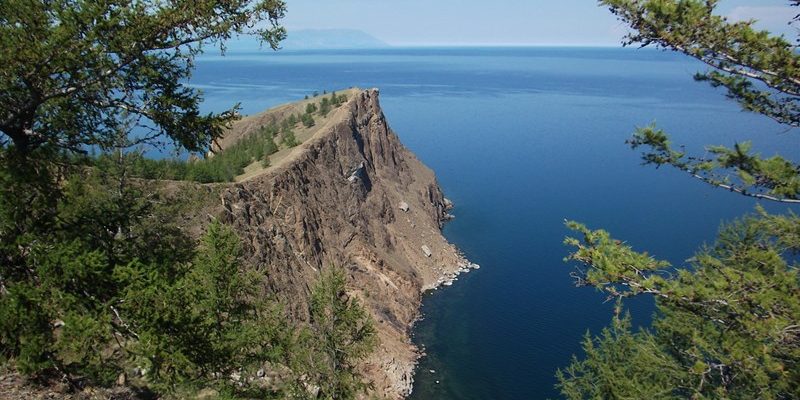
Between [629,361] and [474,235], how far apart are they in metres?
54.6

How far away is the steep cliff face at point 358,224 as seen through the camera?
142ft

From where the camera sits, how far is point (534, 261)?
69562mm

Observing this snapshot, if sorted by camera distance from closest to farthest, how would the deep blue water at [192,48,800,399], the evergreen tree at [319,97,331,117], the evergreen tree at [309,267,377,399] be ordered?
the evergreen tree at [309,267,377,399]
the deep blue water at [192,48,800,399]
the evergreen tree at [319,97,331,117]

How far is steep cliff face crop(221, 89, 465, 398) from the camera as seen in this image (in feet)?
142

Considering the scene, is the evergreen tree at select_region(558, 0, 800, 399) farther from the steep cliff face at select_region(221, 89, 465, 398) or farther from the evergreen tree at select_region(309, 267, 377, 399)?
the steep cliff face at select_region(221, 89, 465, 398)

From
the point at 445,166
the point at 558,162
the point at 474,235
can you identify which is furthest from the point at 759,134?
the point at 474,235

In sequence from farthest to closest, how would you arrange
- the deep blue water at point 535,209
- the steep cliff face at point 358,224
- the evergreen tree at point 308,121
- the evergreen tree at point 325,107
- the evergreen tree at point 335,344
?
1. the evergreen tree at point 325,107
2. the evergreen tree at point 308,121
3. the deep blue water at point 535,209
4. the steep cliff face at point 358,224
5. the evergreen tree at point 335,344

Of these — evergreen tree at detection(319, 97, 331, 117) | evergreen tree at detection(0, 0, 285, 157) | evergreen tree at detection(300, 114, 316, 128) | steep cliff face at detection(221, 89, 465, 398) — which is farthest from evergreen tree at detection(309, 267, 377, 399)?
evergreen tree at detection(319, 97, 331, 117)

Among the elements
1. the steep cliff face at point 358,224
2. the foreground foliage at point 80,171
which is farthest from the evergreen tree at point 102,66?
the steep cliff face at point 358,224

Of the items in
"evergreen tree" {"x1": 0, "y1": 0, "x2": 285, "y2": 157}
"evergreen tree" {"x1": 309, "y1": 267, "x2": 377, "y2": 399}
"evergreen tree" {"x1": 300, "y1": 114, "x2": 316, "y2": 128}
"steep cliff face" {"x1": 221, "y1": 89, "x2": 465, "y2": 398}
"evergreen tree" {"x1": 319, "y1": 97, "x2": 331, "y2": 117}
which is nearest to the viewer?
"evergreen tree" {"x1": 0, "y1": 0, "x2": 285, "y2": 157}

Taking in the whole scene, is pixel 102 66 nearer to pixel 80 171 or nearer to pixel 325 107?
pixel 80 171

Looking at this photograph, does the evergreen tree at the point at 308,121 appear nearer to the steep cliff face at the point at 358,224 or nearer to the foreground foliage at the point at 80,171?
the steep cliff face at the point at 358,224

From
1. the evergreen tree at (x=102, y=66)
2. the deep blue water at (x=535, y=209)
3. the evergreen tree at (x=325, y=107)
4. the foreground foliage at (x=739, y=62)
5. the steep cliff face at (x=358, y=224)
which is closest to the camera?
the evergreen tree at (x=102, y=66)

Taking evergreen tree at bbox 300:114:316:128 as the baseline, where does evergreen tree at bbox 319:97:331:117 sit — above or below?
above
